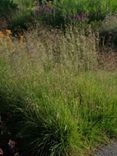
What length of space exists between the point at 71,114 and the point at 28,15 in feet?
26.3

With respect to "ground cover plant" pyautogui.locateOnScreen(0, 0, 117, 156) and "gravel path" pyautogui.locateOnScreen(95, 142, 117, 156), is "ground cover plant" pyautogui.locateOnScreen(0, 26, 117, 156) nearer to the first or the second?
"ground cover plant" pyautogui.locateOnScreen(0, 0, 117, 156)

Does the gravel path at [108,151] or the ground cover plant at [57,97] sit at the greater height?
the ground cover plant at [57,97]

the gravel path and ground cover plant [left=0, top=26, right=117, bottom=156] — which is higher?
ground cover plant [left=0, top=26, right=117, bottom=156]

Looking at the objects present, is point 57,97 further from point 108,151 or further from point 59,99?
point 108,151

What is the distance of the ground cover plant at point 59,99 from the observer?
6.59m

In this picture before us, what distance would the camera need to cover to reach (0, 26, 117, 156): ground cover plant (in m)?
6.59

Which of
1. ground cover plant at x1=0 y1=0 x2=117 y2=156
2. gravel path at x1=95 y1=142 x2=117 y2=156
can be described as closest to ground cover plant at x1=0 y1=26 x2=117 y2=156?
ground cover plant at x1=0 y1=0 x2=117 y2=156

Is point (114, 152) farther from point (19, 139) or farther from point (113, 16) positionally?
point (113, 16)

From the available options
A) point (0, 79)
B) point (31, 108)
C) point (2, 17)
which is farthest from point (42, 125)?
point (2, 17)

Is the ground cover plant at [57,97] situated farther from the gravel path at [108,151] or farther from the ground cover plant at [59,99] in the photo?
the gravel path at [108,151]

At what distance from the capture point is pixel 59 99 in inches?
269

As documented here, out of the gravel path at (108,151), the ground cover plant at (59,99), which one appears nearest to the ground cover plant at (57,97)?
the ground cover plant at (59,99)

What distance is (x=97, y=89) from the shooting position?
7203 mm

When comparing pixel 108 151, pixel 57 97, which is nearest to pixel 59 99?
pixel 57 97
